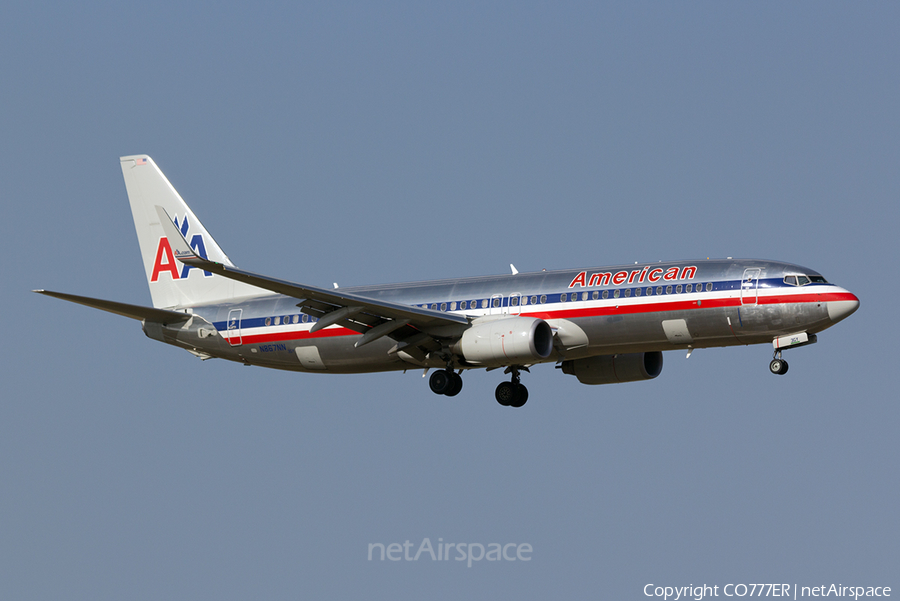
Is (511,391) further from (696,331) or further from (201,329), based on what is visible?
(201,329)

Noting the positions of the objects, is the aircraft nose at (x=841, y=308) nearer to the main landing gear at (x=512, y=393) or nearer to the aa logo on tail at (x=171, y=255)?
the main landing gear at (x=512, y=393)

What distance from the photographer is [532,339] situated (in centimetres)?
Answer: 4181

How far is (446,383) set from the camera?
1800 inches

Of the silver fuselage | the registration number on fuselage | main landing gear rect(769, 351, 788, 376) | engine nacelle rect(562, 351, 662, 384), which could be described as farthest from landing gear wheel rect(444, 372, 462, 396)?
main landing gear rect(769, 351, 788, 376)

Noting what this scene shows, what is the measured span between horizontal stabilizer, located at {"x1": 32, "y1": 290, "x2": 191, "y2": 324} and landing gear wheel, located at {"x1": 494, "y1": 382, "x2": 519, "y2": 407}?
14189 millimetres

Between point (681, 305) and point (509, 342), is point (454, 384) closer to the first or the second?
point (509, 342)

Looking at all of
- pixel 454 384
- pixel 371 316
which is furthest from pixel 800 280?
pixel 371 316

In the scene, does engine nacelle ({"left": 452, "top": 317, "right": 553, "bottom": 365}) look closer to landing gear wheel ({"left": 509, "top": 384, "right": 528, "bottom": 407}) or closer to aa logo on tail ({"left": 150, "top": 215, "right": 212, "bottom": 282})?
landing gear wheel ({"left": 509, "top": 384, "right": 528, "bottom": 407})

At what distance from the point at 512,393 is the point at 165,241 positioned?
18.5m

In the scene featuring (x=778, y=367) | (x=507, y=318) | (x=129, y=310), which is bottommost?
(x=778, y=367)

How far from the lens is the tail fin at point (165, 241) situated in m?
52.8

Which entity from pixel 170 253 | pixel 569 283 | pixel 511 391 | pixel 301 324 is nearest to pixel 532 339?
pixel 569 283

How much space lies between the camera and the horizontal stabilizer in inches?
1672

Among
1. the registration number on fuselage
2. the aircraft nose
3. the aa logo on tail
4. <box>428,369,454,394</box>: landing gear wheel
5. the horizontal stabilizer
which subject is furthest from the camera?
the aa logo on tail
